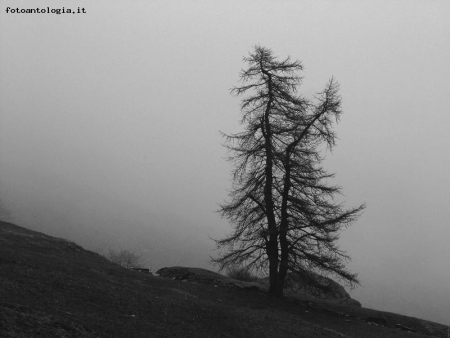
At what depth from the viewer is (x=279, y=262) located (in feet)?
83.6

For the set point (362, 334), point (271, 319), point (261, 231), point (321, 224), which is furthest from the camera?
point (261, 231)

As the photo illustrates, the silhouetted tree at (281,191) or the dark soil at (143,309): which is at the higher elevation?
the silhouetted tree at (281,191)

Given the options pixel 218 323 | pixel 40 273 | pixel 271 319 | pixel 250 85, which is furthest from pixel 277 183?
pixel 40 273

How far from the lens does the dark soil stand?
11.6 metres

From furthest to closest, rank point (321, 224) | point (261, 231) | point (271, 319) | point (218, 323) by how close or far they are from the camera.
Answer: point (261, 231)
point (321, 224)
point (271, 319)
point (218, 323)

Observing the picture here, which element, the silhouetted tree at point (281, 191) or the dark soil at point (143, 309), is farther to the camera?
the silhouetted tree at point (281, 191)

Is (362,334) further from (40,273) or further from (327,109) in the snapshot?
(40,273)

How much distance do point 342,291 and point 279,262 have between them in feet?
65.3

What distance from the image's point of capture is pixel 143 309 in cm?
1630

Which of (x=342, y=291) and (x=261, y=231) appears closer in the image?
(x=261, y=231)

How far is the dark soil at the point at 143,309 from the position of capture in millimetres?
11594

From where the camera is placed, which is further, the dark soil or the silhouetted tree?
the silhouetted tree

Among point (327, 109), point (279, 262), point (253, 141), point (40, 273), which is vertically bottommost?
point (40, 273)

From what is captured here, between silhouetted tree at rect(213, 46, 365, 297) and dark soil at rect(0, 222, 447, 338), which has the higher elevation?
silhouetted tree at rect(213, 46, 365, 297)
